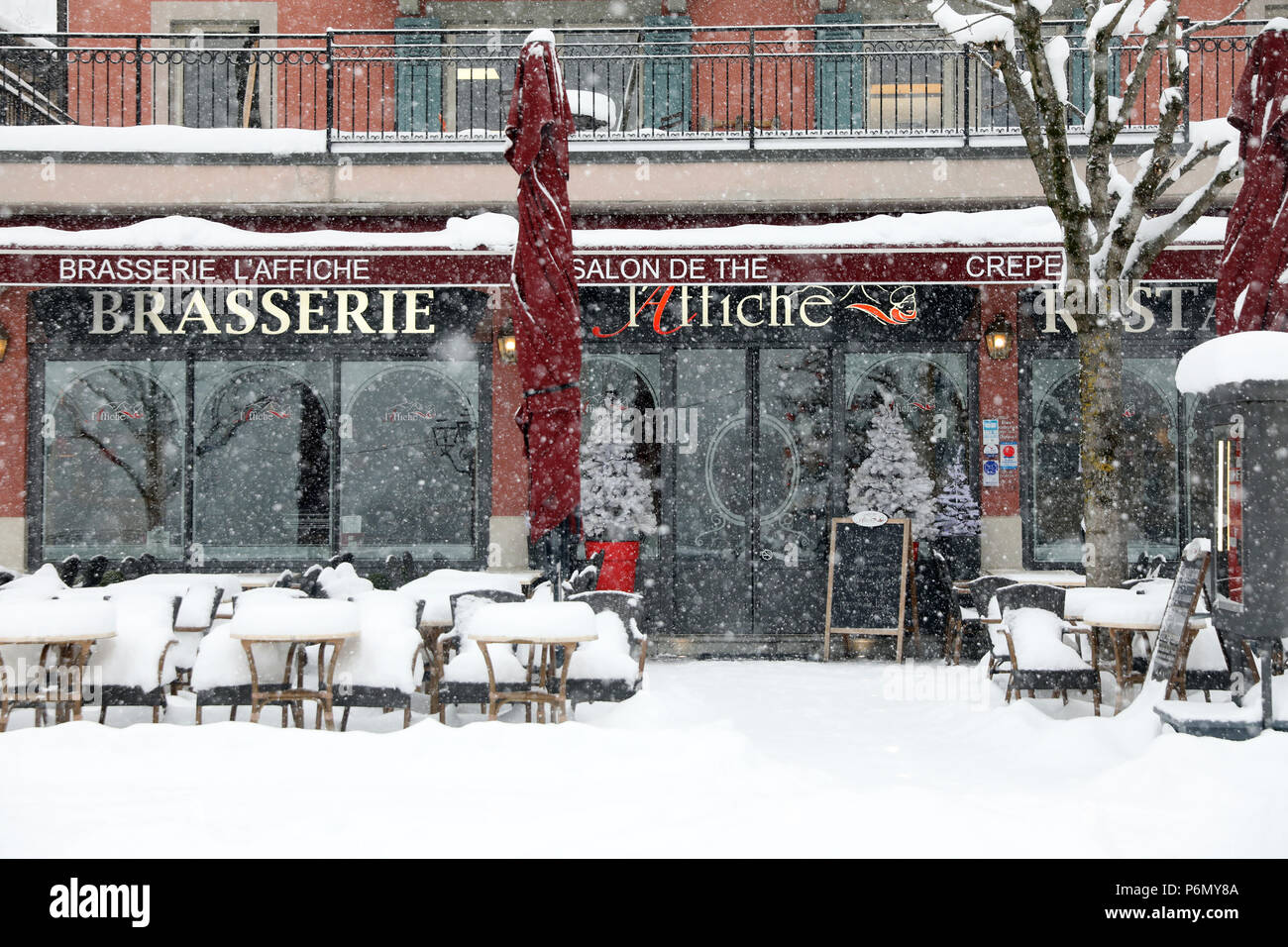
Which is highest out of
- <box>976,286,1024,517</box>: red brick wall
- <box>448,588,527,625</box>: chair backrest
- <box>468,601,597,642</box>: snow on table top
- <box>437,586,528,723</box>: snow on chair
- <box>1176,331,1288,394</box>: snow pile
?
<box>976,286,1024,517</box>: red brick wall

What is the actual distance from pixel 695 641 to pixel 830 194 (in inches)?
172

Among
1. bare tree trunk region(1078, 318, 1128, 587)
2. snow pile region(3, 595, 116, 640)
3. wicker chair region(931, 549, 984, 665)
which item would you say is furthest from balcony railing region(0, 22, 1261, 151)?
snow pile region(3, 595, 116, 640)

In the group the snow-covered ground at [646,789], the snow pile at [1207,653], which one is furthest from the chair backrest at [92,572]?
the snow pile at [1207,653]

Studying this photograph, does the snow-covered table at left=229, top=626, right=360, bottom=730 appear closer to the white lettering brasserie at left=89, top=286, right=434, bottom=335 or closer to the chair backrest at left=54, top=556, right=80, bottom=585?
the chair backrest at left=54, top=556, right=80, bottom=585

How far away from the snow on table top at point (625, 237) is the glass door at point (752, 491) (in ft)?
6.36

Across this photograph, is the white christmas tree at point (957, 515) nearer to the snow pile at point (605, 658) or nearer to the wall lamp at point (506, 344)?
the wall lamp at point (506, 344)

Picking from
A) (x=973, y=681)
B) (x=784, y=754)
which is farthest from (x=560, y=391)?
(x=973, y=681)

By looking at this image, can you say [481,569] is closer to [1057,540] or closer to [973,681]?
[973,681]

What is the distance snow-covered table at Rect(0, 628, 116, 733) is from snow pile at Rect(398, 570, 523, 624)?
181 centimetres

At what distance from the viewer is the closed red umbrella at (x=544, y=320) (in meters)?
6.29

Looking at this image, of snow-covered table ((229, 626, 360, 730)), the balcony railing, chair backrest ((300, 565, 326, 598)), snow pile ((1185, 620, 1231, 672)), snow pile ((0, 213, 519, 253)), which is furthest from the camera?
the balcony railing

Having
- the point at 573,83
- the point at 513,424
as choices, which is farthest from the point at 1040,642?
the point at 573,83

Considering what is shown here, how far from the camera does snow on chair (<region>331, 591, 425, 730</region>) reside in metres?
6.02

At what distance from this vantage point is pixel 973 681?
823cm
